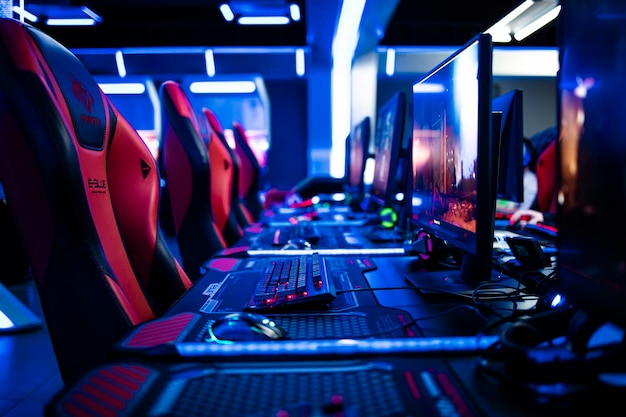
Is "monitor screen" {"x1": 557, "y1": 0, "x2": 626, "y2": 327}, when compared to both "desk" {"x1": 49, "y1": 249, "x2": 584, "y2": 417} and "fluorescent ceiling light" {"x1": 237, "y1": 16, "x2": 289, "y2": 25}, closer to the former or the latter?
"desk" {"x1": 49, "y1": 249, "x2": 584, "y2": 417}

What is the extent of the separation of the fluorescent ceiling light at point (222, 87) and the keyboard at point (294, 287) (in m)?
6.17

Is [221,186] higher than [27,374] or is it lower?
Result: higher

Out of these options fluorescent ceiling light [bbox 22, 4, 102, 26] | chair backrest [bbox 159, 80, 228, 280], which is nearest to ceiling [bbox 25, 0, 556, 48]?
fluorescent ceiling light [bbox 22, 4, 102, 26]

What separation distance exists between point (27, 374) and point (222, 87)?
5682 mm

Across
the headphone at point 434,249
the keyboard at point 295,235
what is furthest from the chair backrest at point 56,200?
the keyboard at point 295,235

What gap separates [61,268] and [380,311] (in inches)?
23.3

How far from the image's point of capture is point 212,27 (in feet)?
22.2

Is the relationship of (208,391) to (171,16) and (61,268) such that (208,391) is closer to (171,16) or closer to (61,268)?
(61,268)

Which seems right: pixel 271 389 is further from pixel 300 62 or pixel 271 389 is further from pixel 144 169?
pixel 300 62

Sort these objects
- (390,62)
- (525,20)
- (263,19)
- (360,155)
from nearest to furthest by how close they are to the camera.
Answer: (360,155), (525,20), (263,19), (390,62)

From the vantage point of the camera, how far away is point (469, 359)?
65cm

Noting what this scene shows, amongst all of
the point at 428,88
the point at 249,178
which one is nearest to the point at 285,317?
the point at 428,88

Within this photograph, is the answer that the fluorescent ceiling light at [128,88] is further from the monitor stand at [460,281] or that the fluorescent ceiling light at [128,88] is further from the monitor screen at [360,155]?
the monitor stand at [460,281]

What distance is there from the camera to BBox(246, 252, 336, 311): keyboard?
0.90 meters
